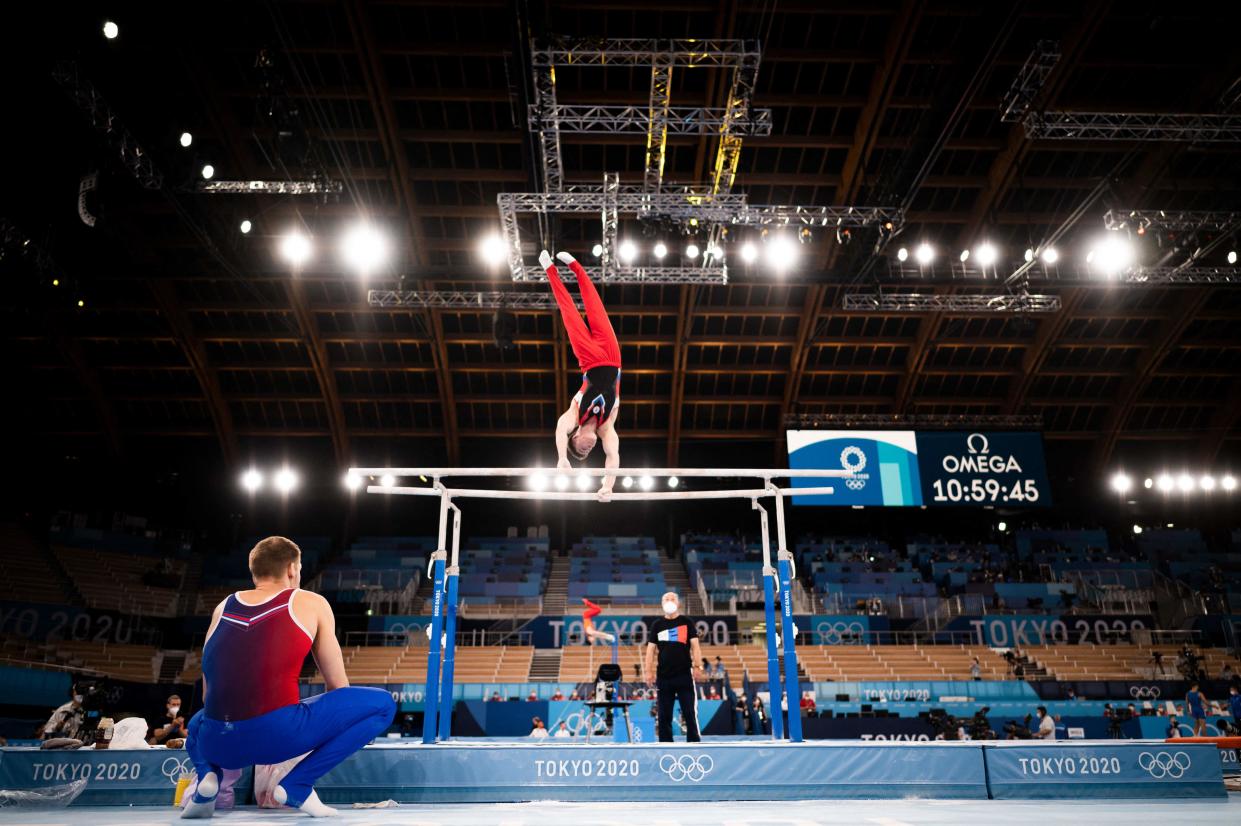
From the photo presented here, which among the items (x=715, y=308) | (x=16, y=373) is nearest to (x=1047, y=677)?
(x=715, y=308)

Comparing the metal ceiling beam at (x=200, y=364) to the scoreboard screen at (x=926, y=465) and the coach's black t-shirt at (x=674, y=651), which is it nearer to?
the scoreboard screen at (x=926, y=465)

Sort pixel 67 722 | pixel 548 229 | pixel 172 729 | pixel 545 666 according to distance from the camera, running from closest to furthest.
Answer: pixel 172 729 → pixel 67 722 → pixel 548 229 → pixel 545 666

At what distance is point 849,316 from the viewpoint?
23.6 m

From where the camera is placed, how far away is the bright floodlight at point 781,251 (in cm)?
1689

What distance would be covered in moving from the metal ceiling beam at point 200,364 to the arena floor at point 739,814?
792 inches

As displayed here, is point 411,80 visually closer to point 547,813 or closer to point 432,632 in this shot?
point 432,632

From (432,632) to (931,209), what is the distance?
18.8m

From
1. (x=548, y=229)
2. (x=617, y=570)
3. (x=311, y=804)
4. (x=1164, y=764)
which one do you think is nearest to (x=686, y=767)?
(x=311, y=804)

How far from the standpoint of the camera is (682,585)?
24.9 meters

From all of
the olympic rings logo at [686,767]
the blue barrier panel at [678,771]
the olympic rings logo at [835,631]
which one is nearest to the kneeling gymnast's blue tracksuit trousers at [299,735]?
the blue barrier panel at [678,771]

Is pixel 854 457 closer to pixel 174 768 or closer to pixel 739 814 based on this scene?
pixel 739 814

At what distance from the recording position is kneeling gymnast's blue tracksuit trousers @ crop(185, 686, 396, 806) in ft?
10.9

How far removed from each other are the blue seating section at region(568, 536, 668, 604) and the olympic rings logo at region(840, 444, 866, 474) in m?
6.90

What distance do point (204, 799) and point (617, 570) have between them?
21911 mm
